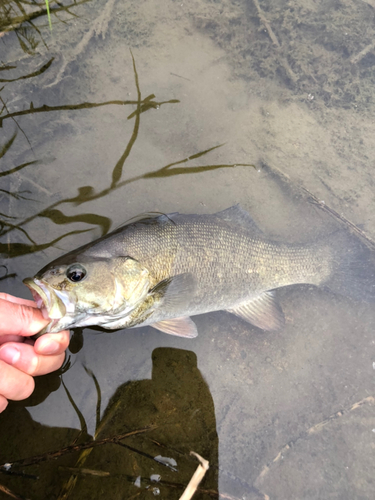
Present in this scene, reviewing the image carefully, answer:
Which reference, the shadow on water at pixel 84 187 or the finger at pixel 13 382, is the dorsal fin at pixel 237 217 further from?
the finger at pixel 13 382

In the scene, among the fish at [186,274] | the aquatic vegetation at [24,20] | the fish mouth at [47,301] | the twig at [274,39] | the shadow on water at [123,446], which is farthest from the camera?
the twig at [274,39]

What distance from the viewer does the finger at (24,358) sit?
222cm

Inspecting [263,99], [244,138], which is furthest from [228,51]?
[244,138]

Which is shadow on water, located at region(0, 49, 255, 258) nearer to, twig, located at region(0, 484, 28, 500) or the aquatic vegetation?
the aquatic vegetation

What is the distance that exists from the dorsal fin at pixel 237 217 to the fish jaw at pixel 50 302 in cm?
168

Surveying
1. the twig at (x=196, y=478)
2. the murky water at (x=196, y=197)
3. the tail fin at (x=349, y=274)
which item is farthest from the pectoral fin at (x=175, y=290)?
the tail fin at (x=349, y=274)

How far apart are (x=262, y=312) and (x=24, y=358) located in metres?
2.28

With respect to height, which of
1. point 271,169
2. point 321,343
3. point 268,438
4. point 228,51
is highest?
point 228,51

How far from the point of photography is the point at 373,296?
3584mm

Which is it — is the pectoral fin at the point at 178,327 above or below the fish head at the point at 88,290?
below

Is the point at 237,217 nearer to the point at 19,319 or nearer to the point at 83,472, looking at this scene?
the point at 19,319

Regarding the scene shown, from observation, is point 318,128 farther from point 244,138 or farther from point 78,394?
point 78,394

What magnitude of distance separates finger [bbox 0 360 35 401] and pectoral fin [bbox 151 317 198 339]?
3.71ft

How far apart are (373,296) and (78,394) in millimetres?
3253
